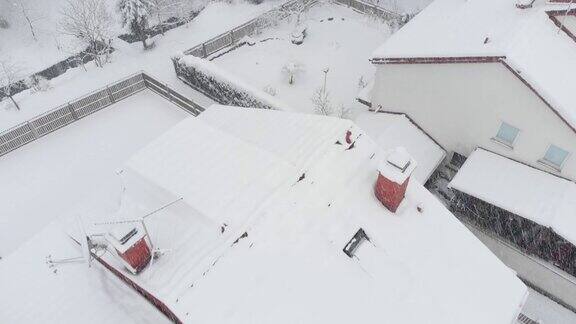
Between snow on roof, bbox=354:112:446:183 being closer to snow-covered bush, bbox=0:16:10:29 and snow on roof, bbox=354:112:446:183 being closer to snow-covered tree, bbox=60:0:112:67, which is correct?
snow-covered tree, bbox=60:0:112:67

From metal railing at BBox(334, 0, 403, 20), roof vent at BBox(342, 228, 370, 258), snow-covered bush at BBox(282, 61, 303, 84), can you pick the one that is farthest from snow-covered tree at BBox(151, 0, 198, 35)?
roof vent at BBox(342, 228, 370, 258)

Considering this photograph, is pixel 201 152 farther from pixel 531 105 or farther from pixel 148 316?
pixel 531 105

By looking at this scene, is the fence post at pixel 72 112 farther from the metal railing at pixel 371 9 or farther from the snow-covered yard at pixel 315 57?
the metal railing at pixel 371 9

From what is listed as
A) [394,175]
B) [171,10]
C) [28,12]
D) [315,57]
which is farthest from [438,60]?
[28,12]

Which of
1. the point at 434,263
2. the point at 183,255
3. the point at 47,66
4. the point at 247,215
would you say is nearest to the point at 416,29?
the point at 434,263

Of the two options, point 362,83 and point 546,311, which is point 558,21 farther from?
point 546,311

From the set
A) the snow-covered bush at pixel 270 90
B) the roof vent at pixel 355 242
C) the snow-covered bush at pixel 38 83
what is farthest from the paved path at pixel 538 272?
the snow-covered bush at pixel 38 83
